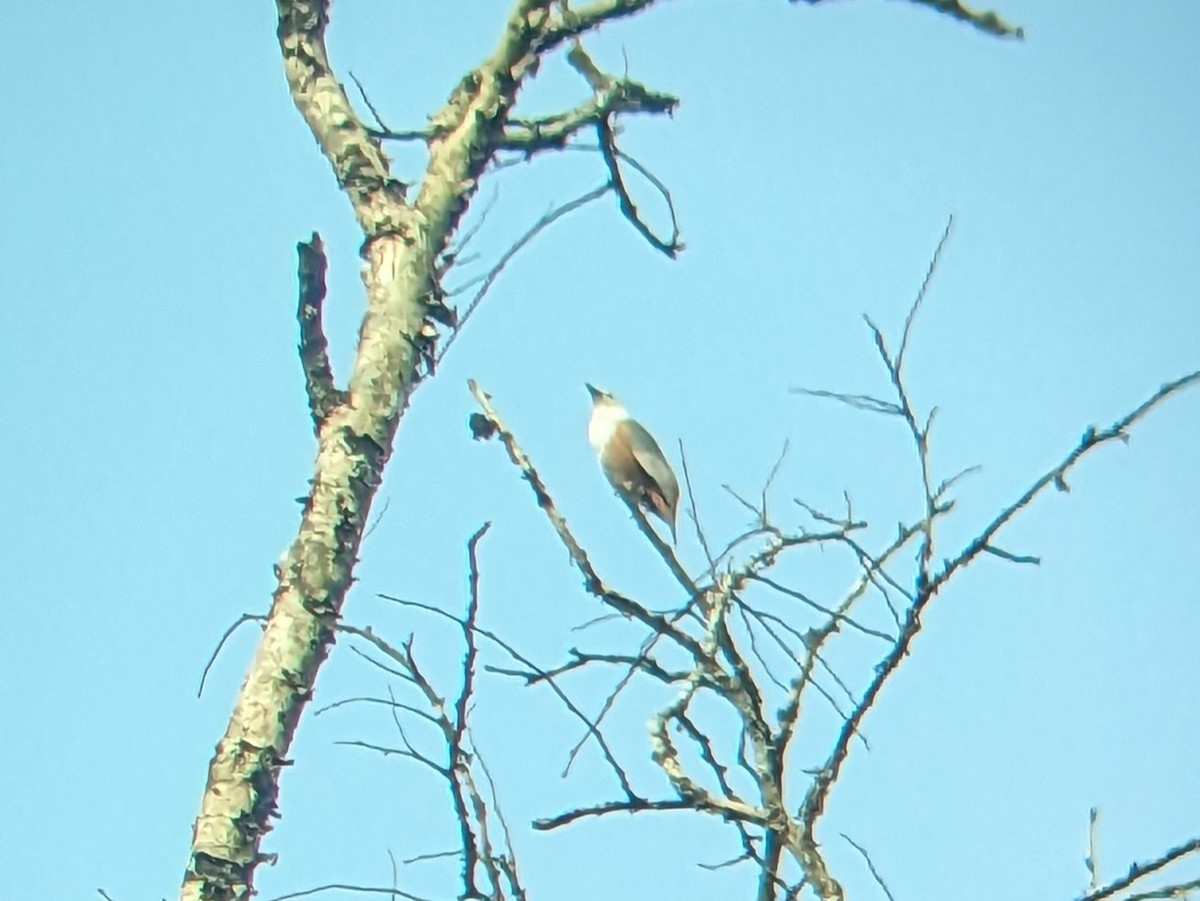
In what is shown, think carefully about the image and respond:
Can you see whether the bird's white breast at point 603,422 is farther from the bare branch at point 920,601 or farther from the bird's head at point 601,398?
the bare branch at point 920,601

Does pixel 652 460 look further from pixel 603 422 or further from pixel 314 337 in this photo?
pixel 314 337

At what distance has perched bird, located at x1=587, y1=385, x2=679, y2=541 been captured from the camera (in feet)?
17.1

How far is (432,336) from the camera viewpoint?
8.45 feet

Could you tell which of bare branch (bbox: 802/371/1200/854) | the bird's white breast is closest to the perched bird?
the bird's white breast

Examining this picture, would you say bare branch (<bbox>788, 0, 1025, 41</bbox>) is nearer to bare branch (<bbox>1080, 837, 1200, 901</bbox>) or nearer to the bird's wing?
bare branch (<bbox>1080, 837, 1200, 901</bbox>)

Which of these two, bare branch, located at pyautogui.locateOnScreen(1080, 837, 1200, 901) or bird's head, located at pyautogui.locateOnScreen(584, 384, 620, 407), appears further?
bird's head, located at pyautogui.locateOnScreen(584, 384, 620, 407)

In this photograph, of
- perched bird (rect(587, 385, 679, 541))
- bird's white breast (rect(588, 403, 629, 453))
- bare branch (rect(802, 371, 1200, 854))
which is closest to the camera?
bare branch (rect(802, 371, 1200, 854))

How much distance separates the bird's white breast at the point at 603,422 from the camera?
17.5 ft

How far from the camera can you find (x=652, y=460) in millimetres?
5238

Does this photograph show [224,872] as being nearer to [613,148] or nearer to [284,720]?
[284,720]

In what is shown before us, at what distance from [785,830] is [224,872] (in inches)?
37.0

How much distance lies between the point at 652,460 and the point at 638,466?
57mm

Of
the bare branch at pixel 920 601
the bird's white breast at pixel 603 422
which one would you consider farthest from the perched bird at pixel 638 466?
the bare branch at pixel 920 601

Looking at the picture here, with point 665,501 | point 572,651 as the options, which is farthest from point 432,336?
point 665,501
